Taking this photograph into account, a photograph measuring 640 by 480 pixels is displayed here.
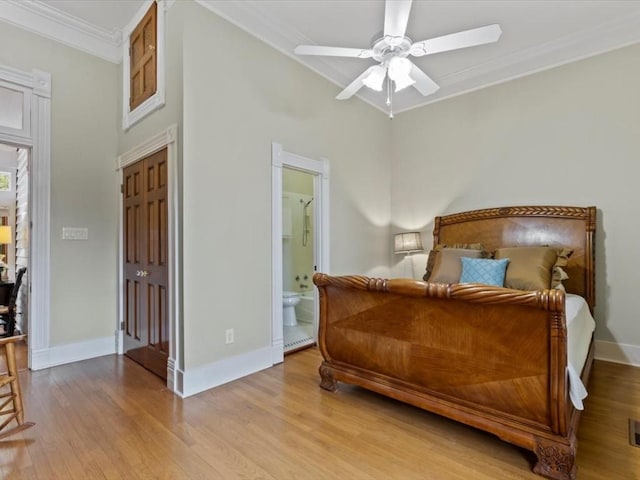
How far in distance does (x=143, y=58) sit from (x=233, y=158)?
51.9 inches

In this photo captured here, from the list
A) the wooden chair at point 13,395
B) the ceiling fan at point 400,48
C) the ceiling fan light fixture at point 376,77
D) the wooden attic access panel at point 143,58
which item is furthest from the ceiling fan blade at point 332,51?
the wooden chair at point 13,395

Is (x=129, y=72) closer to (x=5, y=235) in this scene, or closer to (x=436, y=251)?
(x=436, y=251)

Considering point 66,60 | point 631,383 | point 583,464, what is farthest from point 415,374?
point 66,60

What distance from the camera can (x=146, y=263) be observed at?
3.01 meters

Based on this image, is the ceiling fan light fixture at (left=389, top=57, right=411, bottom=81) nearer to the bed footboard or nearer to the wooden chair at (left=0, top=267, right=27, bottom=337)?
the bed footboard

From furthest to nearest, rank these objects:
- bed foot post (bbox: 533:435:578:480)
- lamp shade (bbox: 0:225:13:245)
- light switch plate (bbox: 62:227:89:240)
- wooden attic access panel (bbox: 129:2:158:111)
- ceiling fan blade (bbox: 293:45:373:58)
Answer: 1. lamp shade (bbox: 0:225:13:245)
2. light switch plate (bbox: 62:227:89:240)
3. wooden attic access panel (bbox: 129:2:158:111)
4. ceiling fan blade (bbox: 293:45:373:58)
5. bed foot post (bbox: 533:435:578:480)

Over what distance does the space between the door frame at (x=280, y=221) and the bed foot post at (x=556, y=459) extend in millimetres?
2120

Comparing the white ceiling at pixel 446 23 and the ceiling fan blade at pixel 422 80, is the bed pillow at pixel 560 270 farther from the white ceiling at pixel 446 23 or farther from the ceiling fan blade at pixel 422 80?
the white ceiling at pixel 446 23

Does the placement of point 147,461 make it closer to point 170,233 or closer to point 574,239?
point 170,233

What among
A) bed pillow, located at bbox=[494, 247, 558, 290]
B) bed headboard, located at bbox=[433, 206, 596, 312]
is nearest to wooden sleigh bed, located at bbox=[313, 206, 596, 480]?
bed pillow, located at bbox=[494, 247, 558, 290]

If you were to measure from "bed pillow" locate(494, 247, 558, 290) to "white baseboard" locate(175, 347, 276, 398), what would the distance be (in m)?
2.24

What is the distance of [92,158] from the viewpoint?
133 inches

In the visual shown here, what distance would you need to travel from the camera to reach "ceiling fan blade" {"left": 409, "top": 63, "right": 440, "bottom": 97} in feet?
8.40

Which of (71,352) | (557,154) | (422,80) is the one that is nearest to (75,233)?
(71,352)
